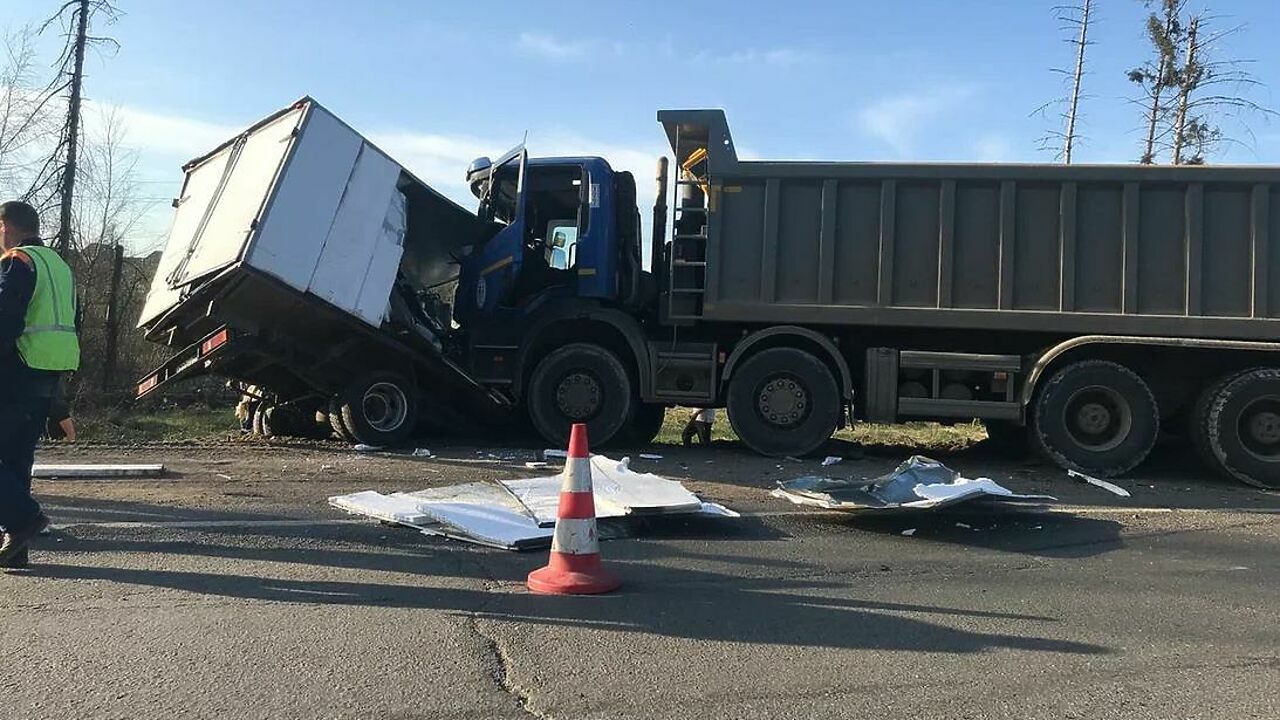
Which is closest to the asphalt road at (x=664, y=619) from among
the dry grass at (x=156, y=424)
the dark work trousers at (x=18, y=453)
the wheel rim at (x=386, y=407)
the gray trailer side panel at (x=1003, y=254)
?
the dark work trousers at (x=18, y=453)

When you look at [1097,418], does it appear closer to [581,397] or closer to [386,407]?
[581,397]

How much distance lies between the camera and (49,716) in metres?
2.98

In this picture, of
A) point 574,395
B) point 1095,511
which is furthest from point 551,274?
point 1095,511

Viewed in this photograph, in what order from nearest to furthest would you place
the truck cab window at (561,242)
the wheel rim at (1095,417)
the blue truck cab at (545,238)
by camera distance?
the wheel rim at (1095,417)
the blue truck cab at (545,238)
the truck cab window at (561,242)

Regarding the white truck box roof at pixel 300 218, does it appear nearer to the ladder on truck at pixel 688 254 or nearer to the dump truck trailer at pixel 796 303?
the dump truck trailer at pixel 796 303

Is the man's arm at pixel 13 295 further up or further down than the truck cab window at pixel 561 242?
further down

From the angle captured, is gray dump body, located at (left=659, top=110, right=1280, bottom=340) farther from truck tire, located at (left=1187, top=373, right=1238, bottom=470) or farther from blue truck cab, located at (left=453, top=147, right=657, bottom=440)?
blue truck cab, located at (left=453, top=147, right=657, bottom=440)

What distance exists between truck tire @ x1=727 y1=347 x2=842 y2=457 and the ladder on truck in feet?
2.71

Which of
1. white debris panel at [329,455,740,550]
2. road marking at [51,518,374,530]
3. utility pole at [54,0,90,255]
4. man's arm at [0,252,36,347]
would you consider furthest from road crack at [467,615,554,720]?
utility pole at [54,0,90,255]

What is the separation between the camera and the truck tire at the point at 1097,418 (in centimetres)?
862

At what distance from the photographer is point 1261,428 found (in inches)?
334

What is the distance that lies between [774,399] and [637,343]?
4.88 ft

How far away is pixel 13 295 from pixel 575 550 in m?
3.00

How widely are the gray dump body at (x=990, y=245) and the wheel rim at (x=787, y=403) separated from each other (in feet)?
2.11
